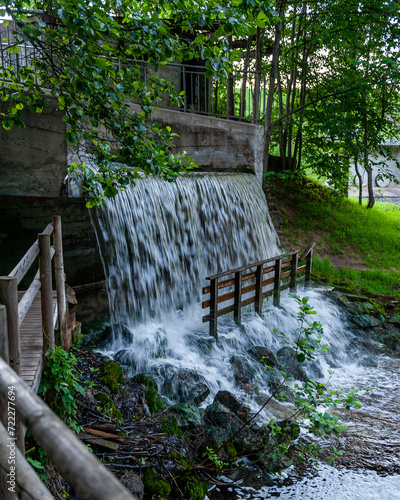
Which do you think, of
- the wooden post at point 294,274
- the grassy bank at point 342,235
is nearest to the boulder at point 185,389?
the wooden post at point 294,274

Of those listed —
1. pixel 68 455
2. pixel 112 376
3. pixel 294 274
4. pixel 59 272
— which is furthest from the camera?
pixel 294 274

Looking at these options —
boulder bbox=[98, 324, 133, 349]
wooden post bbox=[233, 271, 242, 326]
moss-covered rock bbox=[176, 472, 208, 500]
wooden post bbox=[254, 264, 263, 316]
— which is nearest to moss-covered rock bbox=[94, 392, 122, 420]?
moss-covered rock bbox=[176, 472, 208, 500]

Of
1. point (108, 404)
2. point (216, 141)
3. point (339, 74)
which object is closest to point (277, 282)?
point (216, 141)

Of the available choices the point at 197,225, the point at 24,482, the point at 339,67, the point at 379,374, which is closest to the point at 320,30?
the point at 339,67

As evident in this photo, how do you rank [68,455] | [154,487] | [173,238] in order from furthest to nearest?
[173,238], [154,487], [68,455]

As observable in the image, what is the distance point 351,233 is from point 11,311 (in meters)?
14.2

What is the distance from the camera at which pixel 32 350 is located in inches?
174

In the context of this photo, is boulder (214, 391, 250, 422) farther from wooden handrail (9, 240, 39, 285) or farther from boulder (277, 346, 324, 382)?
wooden handrail (9, 240, 39, 285)

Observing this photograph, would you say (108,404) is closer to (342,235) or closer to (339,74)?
(342,235)

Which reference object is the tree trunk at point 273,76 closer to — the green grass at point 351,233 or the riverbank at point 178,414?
the green grass at point 351,233

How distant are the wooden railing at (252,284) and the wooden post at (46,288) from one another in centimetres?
454

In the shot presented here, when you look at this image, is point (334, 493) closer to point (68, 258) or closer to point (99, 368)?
point (99, 368)

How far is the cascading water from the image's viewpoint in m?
7.89

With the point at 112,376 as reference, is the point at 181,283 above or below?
above
